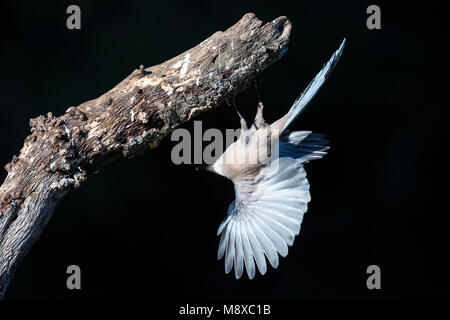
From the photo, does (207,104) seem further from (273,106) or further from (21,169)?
(273,106)

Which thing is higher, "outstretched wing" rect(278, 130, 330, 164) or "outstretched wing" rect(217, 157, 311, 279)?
"outstretched wing" rect(278, 130, 330, 164)

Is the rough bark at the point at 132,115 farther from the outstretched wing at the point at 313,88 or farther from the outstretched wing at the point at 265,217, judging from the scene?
the outstretched wing at the point at 265,217

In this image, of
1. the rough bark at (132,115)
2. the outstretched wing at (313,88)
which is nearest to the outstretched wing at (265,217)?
the outstretched wing at (313,88)

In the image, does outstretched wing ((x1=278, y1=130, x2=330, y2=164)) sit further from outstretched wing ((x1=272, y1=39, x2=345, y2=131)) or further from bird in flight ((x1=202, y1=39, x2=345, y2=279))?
outstretched wing ((x1=272, y1=39, x2=345, y2=131))

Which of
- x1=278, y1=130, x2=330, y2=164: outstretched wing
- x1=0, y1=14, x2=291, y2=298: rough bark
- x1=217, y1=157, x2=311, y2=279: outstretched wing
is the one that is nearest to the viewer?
x1=0, y1=14, x2=291, y2=298: rough bark

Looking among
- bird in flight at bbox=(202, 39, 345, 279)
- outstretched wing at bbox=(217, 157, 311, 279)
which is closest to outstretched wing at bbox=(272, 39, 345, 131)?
bird in flight at bbox=(202, 39, 345, 279)

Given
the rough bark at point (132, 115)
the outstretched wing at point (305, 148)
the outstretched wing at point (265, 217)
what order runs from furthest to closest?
1. the outstretched wing at point (305, 148)
2. the outstretched wing at point (265, 217)
3. the rough bark at point (132, 115)

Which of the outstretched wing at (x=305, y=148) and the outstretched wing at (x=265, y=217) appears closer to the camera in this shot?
the outstretched wing at (x=265, y=217)

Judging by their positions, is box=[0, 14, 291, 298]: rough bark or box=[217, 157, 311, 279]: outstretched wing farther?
box=[217, 157, 311, 279]: outstretched wing
